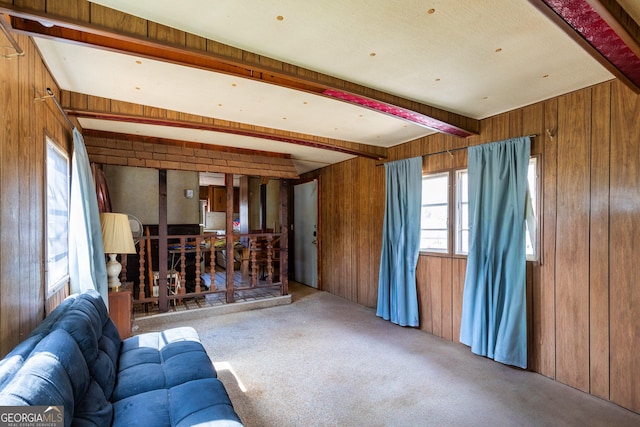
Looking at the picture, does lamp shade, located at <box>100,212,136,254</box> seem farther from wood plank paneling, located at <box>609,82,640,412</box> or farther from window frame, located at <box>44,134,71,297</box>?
wood plank paneling, located at <box>609,82,640,412</box>

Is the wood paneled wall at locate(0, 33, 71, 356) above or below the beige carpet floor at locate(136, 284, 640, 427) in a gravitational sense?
above

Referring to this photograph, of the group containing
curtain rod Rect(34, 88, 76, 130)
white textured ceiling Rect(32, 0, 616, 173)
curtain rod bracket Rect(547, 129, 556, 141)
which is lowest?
curtain rod bracket Rect(547, 129, 556, 141)

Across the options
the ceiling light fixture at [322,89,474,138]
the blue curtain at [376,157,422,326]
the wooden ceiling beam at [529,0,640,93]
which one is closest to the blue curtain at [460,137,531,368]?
the ceiling light fixture at [322,89,474,138]

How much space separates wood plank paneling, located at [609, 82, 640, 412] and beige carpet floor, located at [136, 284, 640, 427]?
0.90ft

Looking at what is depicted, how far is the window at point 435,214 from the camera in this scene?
11.9 ft

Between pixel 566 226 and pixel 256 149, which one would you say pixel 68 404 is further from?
pixel 256 149

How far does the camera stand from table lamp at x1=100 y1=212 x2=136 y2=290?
3.06 m

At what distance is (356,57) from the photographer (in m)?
2.00

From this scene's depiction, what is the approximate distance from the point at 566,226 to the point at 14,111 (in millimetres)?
3840

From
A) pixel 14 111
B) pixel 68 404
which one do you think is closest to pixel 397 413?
pixel 68 404

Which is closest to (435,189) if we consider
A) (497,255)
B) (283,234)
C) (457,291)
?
(497,255)

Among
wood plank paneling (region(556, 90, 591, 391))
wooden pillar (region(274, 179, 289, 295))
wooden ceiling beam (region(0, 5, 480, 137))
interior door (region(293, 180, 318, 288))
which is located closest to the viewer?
wooden ceiling beam (region(0, 5, 480, 137))

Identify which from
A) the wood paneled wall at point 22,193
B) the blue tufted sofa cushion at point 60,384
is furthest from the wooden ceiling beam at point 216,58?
the blue tufted sofa cushion at point 60,384

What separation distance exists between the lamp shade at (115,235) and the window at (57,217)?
1.38 feet
